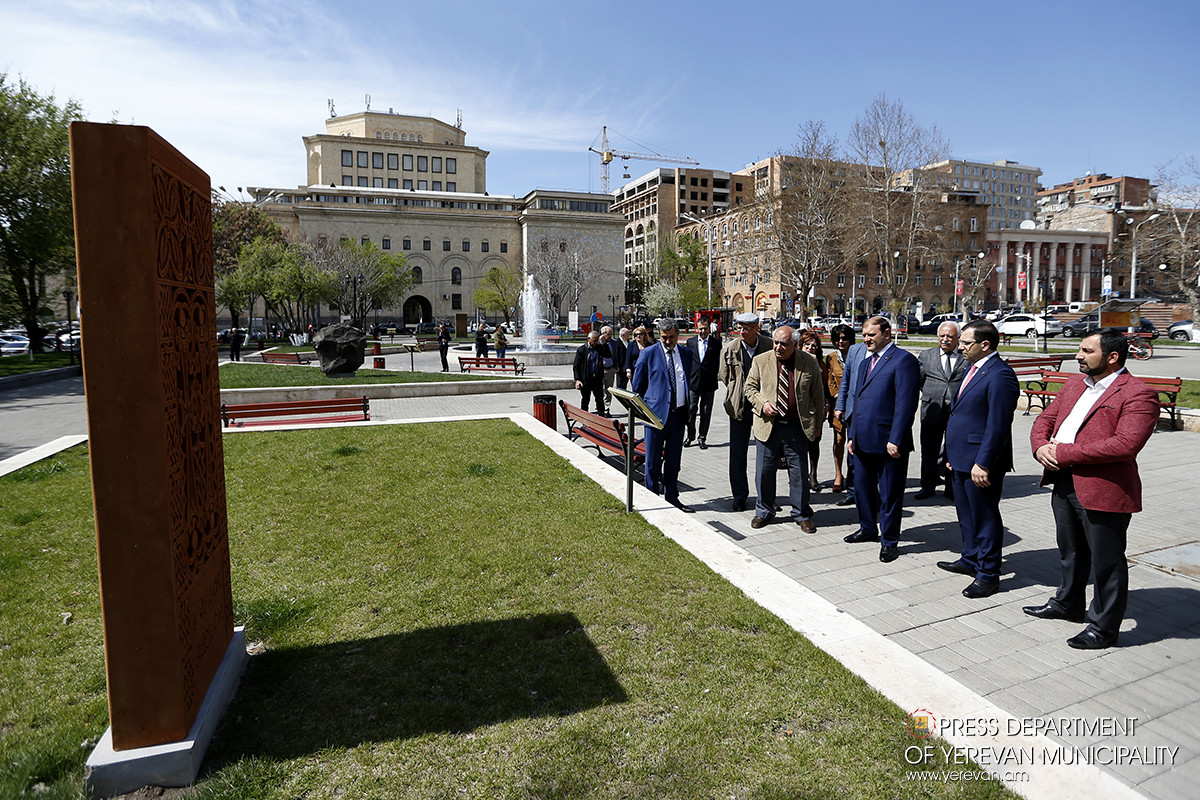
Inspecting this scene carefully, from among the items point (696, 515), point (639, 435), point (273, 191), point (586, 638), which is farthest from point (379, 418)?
point (273, 191)

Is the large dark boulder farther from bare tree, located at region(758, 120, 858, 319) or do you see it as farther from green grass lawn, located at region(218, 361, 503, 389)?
bare tree, located at region(758, 120, 858, 319)

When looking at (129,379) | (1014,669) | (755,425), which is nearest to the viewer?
(129,379)

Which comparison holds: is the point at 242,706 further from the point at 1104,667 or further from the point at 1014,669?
the point at 1104,667

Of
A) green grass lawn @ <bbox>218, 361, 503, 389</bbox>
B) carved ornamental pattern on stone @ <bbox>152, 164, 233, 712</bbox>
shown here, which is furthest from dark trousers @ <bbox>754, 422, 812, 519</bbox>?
green grass lawn @ <bbox>218, 361, 503, 389</bbox>

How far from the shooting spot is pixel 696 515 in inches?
273

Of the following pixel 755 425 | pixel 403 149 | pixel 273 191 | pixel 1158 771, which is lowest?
pixel 1158 771

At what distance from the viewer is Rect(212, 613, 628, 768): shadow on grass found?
120 inches

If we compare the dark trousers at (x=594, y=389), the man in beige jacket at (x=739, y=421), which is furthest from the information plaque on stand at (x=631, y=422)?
the dark trousers at (x=594, y=389)

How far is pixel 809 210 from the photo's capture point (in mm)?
35969

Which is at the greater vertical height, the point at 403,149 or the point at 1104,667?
the point at 403,149

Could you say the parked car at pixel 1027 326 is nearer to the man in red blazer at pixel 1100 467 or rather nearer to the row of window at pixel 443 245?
the man in red blazer at pixel 1100 467

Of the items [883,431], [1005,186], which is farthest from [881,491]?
[1005,186]

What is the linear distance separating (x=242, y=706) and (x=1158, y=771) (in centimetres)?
425

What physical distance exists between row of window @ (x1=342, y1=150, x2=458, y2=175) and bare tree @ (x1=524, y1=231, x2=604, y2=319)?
19538mm
